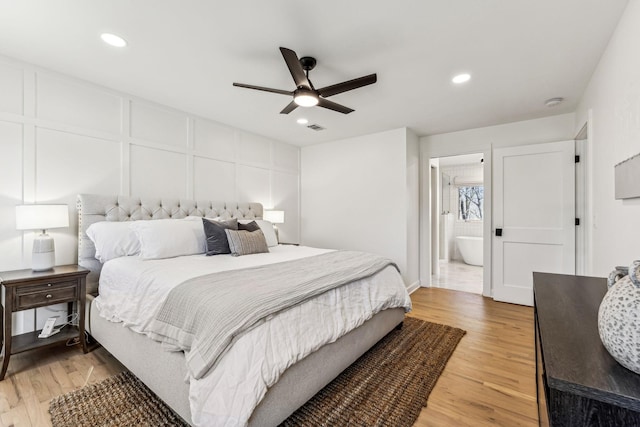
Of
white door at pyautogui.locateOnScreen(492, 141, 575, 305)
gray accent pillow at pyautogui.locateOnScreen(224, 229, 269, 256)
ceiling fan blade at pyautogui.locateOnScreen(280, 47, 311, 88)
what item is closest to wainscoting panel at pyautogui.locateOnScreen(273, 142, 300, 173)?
gray accent pillow at pyautogui.locateOnScreen(224, 229, 269, 256)

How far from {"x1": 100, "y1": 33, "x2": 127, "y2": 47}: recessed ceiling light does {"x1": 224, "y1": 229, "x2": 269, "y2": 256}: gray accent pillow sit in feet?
5.77

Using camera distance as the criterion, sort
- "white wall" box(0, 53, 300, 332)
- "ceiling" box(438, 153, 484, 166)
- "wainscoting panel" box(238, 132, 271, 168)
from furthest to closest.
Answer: "ceiling" box(438, 153, 484, 166)
"wainscoting panel" box(238, 132, 271, 168)
"white wall" box(0, 53, 300, 332)

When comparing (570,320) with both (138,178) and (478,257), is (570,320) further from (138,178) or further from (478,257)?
(478,257)

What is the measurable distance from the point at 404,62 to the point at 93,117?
10.0 feet

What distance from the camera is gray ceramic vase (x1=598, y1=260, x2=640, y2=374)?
0.65 m

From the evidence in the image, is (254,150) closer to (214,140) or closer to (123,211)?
(214,140)

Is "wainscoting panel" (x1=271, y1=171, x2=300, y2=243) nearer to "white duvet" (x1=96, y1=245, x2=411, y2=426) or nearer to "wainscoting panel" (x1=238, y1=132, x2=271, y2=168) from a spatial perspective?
"wainscoting panel" (x1=238, y1=132, x2=271, y2=168)

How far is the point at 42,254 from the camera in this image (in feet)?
7.68

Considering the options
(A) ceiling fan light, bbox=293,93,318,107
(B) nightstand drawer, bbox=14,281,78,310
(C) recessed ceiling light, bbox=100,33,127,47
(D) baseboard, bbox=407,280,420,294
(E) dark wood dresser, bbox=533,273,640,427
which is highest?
(C) recessed ceiling light, bbox=100,33,127,47

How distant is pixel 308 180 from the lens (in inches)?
209

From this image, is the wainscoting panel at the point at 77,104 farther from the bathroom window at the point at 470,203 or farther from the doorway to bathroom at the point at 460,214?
the bathroom window at the point at 470,203

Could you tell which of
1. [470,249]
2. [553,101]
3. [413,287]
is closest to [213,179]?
[413,287]

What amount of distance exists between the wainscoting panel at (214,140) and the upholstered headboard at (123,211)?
2.27 feet

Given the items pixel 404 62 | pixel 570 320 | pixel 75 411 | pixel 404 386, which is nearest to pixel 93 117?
pixel 75 411
